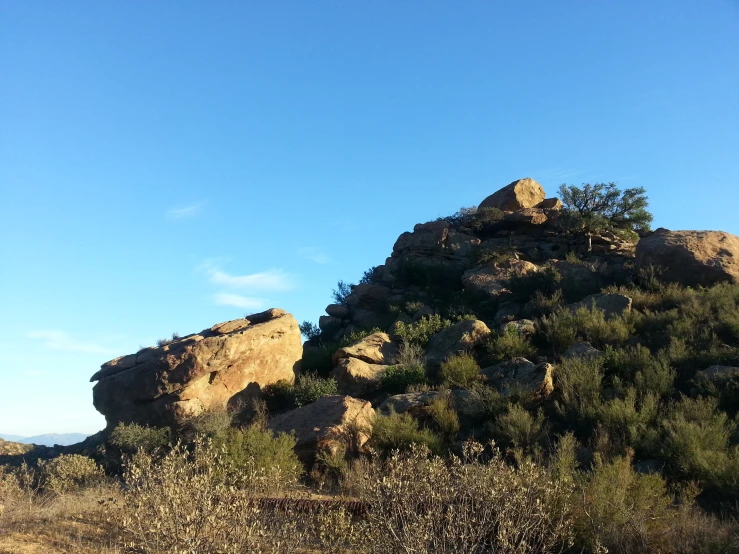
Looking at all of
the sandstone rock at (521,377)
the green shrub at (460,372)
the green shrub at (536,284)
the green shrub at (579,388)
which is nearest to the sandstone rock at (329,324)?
the green shrub at (536,284)

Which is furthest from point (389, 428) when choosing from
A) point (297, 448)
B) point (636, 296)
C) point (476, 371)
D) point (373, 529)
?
point (636, 296)

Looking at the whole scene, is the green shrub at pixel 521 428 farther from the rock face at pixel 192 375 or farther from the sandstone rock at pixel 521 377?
the rock face at pixel 192 375

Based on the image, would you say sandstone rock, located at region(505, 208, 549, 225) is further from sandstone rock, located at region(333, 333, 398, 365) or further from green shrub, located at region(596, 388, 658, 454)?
green shrub, located at region(596, 388, 658, 454)

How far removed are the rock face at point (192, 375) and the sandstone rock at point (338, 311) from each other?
8080 millimetres

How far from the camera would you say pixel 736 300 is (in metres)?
18.1

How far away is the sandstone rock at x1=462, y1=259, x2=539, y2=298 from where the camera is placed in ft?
76.2

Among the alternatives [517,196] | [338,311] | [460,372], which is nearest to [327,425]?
[460,372]

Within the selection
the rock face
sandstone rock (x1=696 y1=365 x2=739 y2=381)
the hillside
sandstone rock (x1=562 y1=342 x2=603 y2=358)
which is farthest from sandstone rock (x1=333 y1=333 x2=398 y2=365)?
sandstone rock (x1=696 y1=365 x2=739 y2=381)

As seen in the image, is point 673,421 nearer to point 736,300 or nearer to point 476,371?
point 476,371

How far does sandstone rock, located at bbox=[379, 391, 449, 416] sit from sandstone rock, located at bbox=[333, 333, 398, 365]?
3.42 m

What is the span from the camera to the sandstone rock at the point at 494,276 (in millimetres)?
23223

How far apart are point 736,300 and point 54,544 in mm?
18481

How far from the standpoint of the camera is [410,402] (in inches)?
563

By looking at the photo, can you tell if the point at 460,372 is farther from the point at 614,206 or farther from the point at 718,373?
the point at 614,206
